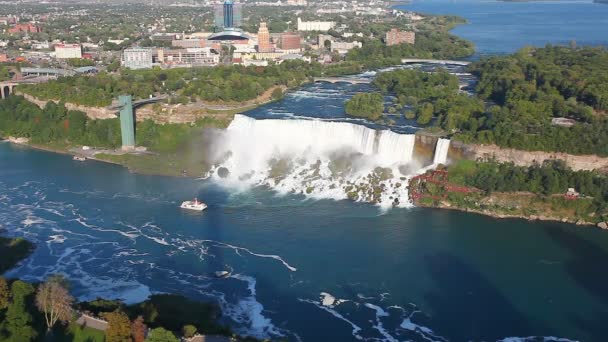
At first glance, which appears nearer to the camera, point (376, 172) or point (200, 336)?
point (200, 336)

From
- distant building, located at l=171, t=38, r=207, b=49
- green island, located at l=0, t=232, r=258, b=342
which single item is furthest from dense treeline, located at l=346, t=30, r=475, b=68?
green island, located at l=0, t=232, r=258, b=342

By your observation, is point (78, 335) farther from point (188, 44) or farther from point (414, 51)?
point (188, 44)

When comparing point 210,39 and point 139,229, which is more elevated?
point 210,39

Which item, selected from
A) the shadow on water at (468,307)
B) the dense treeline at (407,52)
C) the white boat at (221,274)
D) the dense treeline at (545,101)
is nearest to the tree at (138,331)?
the white boat at (221,274)

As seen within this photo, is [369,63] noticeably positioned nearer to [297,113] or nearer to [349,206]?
[297,113]

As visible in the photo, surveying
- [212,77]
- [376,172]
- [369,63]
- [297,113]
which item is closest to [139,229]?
[376,172]

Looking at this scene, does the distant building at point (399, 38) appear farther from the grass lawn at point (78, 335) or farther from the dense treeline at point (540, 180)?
the grass lawn at point (78, 335)

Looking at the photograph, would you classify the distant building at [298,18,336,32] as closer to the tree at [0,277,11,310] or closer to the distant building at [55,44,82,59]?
the distant building at [55,44,82,59]
